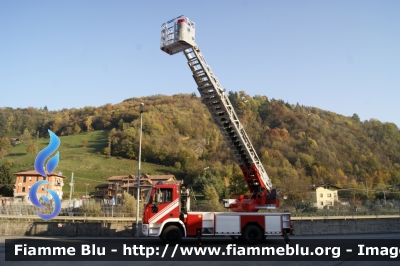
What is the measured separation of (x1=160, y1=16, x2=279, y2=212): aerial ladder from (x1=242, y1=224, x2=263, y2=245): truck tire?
9.93ft

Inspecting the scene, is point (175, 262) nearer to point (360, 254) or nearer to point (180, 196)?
point (180, 196)

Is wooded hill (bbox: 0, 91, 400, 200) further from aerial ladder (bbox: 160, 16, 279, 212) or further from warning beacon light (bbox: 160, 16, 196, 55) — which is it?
warning beacon light (bbox: 160, 16, 196, 55)

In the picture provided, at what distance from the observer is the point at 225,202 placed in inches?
757

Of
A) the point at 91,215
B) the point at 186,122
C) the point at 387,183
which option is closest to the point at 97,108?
the point at 186,122

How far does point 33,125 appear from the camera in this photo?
160 m

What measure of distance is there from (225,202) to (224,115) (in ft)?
16.8

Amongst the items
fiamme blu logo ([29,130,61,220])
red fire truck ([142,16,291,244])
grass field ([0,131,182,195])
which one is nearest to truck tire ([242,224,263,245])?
red fire truck ([142,16,291,244])

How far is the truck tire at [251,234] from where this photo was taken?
1575 centimetres

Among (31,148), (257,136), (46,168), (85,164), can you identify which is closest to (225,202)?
(46,168)

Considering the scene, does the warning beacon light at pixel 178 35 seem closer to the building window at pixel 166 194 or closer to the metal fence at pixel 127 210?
the building window at pixel 166 194

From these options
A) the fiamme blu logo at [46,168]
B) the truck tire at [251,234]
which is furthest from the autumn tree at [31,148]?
the truck tire at [251,234]

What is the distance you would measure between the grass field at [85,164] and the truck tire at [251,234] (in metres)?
68.1

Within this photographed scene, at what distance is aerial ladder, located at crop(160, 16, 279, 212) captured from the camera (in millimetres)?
17531

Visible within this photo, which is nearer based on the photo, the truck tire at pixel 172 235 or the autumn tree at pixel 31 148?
the truck tire at pixel 172 235
